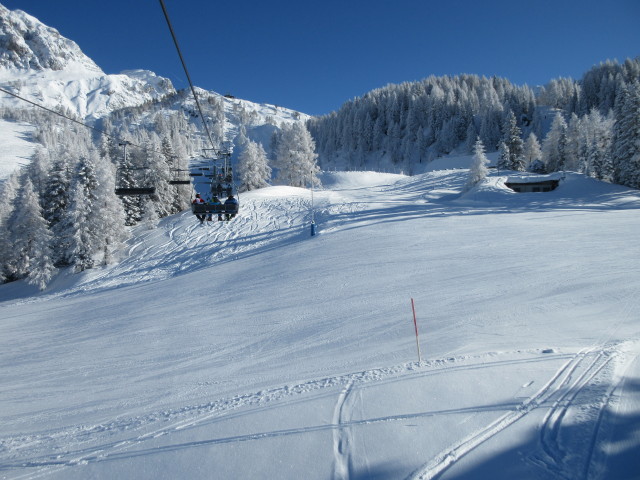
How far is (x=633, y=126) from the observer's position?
32.3 metres

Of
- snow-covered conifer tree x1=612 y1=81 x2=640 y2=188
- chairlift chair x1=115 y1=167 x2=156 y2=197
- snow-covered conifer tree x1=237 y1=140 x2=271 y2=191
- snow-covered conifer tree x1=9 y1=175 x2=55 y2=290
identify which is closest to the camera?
snow-covered conifer tree x1=9 y1=175 x2=55 y2=290

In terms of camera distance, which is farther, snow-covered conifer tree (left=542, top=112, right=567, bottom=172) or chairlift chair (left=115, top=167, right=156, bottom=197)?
snow-covered conifer tree (left=542, top=112, right=567, bottom=172)

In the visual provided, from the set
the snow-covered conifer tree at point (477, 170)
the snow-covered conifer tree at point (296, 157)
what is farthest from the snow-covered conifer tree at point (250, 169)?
the snow-covered conifer tree at point (477, 170)

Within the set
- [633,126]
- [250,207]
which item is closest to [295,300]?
[250,207]

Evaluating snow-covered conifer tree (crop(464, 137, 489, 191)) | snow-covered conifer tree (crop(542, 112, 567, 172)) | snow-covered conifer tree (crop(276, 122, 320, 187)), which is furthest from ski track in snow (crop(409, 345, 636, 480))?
snow-covered conifer tree (crop(542, 112, 567, 172))

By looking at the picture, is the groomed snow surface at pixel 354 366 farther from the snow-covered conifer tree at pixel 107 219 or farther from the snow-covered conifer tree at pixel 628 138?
the snow-covered conifer tree at pixel 628 138

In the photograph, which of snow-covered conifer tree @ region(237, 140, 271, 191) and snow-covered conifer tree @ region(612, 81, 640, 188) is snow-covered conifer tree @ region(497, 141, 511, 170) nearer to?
snow-covered conifer tree @ region(612, 81, 640, 188)

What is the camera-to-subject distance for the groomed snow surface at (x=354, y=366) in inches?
183

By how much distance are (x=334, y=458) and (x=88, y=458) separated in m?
4.38

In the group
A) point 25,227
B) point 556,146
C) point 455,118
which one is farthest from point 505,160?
point 25,227

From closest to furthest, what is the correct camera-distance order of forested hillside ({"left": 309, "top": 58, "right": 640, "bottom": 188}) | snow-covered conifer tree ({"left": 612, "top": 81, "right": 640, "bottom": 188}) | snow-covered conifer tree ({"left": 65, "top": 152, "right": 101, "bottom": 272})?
snow-covered conifer tree ({"left": 65, "top": 152, "right": 101, "bottom": 272})
snow-covered conifer tree ({"left": 612, "top": 81, "right": 640, "bottom": 188})
forested hillside ({"left": 309, "top": 58, "right": 640, "bottom": 188})

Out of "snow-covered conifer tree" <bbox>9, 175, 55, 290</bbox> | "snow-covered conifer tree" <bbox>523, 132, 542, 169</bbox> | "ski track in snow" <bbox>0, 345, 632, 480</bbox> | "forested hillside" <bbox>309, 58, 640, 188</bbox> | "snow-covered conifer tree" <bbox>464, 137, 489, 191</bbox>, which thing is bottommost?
"ski track in snow" <bbox>0, 345, 632, 480</bbox>

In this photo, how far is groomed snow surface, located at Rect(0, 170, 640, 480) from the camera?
15.3ft

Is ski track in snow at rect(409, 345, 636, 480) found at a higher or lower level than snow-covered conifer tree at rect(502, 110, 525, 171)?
lower
